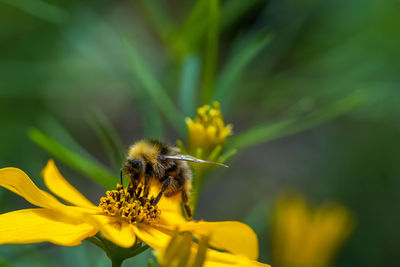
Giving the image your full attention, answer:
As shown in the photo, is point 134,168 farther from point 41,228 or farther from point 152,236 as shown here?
point 41,228

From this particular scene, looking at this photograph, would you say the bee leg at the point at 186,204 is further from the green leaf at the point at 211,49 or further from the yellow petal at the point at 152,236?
the green leaf at the point at 211,49

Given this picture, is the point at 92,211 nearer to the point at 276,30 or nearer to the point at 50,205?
the point at 50,205

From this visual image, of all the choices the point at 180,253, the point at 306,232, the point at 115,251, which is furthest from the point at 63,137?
the point at 180,253

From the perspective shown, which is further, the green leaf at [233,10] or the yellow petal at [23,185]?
the green leaf at [233,10]

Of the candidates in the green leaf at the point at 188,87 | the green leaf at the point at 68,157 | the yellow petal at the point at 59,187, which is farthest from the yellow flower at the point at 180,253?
the green leaf at the point at 188,87

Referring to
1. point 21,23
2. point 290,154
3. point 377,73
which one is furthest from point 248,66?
point 290,154

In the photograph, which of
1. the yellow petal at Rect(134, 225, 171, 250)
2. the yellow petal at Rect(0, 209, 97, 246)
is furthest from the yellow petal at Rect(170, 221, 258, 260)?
the yellow petal at Rect(0, 209, 97, 246)

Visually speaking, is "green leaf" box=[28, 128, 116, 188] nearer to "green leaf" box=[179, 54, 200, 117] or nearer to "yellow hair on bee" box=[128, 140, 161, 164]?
"yellow hair on bee" box=[128, 140, 161, 164]
